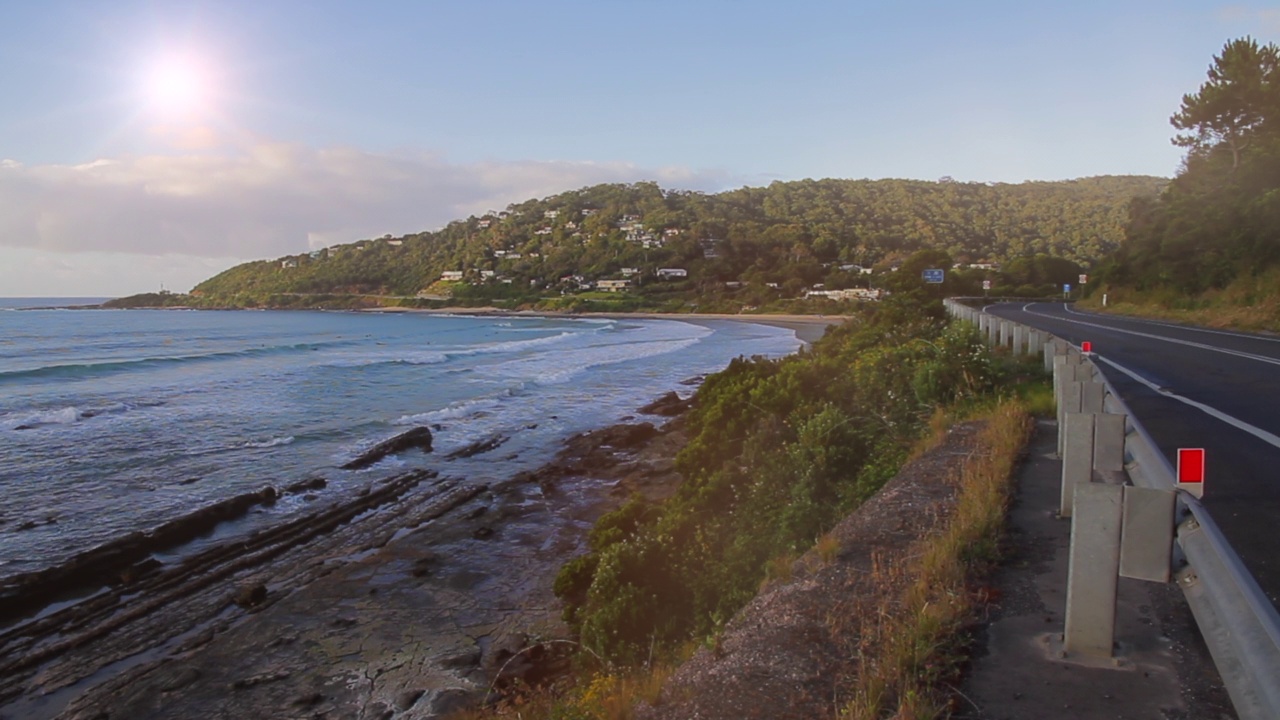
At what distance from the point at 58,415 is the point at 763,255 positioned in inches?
4059

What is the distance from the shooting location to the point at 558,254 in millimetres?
140250

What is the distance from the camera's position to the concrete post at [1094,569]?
3367mm

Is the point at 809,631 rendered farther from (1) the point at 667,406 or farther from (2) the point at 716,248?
(2) the point at 716,248

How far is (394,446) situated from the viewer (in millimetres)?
20234

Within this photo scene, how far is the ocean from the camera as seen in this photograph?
1535 cm

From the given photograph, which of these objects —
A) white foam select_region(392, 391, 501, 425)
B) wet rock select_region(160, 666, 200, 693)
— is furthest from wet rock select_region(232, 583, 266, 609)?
white foam select_region(392, 391, 501, 425)

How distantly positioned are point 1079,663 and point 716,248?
123 meters

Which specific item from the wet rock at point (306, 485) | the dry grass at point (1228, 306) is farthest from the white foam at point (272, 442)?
the dry grass at point (1228, 306)

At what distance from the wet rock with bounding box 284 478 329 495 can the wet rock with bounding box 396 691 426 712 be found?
889cm

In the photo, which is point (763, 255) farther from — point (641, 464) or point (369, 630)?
point (369, 630)

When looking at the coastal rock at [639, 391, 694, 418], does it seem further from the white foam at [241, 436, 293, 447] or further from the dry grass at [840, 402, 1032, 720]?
the dry grass at [840, 402, 1032, 720]

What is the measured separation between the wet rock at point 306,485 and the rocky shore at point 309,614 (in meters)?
0.37

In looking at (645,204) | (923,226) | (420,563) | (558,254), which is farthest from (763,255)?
(420,563)

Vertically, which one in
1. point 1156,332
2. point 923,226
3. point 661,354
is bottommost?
point 661,354
